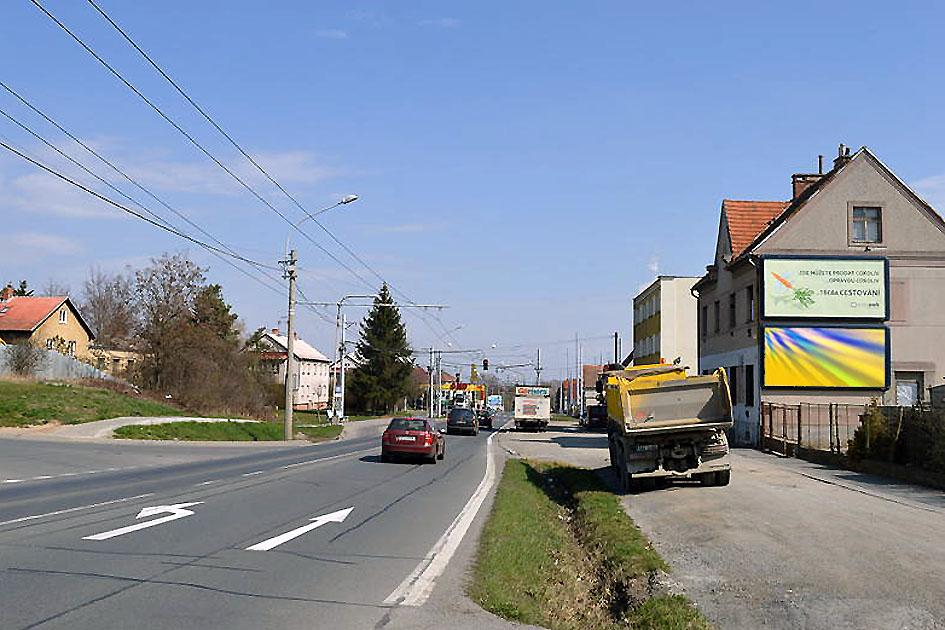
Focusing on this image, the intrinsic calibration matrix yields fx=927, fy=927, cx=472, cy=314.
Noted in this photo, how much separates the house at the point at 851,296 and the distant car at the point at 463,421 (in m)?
24.9

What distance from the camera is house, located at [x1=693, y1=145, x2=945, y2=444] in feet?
116

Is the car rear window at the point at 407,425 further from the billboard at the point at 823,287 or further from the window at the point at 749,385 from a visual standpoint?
the billboard at the point at 823,287

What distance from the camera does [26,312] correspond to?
68.9 metres

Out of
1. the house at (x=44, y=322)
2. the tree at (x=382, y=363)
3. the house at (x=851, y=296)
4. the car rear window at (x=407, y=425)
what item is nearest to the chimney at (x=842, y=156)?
the house at (x=851, y=296)

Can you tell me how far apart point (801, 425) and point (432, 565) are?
78.9 ft

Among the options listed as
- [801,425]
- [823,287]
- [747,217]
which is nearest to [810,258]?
[823,287]

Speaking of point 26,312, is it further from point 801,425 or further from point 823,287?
point 801,425

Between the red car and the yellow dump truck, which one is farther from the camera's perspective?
the red car

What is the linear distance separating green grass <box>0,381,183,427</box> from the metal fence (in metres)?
27.1

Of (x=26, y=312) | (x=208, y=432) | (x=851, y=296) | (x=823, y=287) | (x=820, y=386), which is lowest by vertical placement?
(x=208, y=432)

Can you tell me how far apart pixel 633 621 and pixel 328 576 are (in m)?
3.08

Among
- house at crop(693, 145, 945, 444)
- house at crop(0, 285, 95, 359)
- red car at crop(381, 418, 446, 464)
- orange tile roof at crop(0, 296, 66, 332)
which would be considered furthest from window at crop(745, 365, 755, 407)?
orange tile roof at crop(0, 296, 66, 332)

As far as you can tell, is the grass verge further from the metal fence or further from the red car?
the metal fence

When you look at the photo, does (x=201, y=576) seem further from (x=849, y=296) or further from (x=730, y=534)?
(x=849, y=296)
